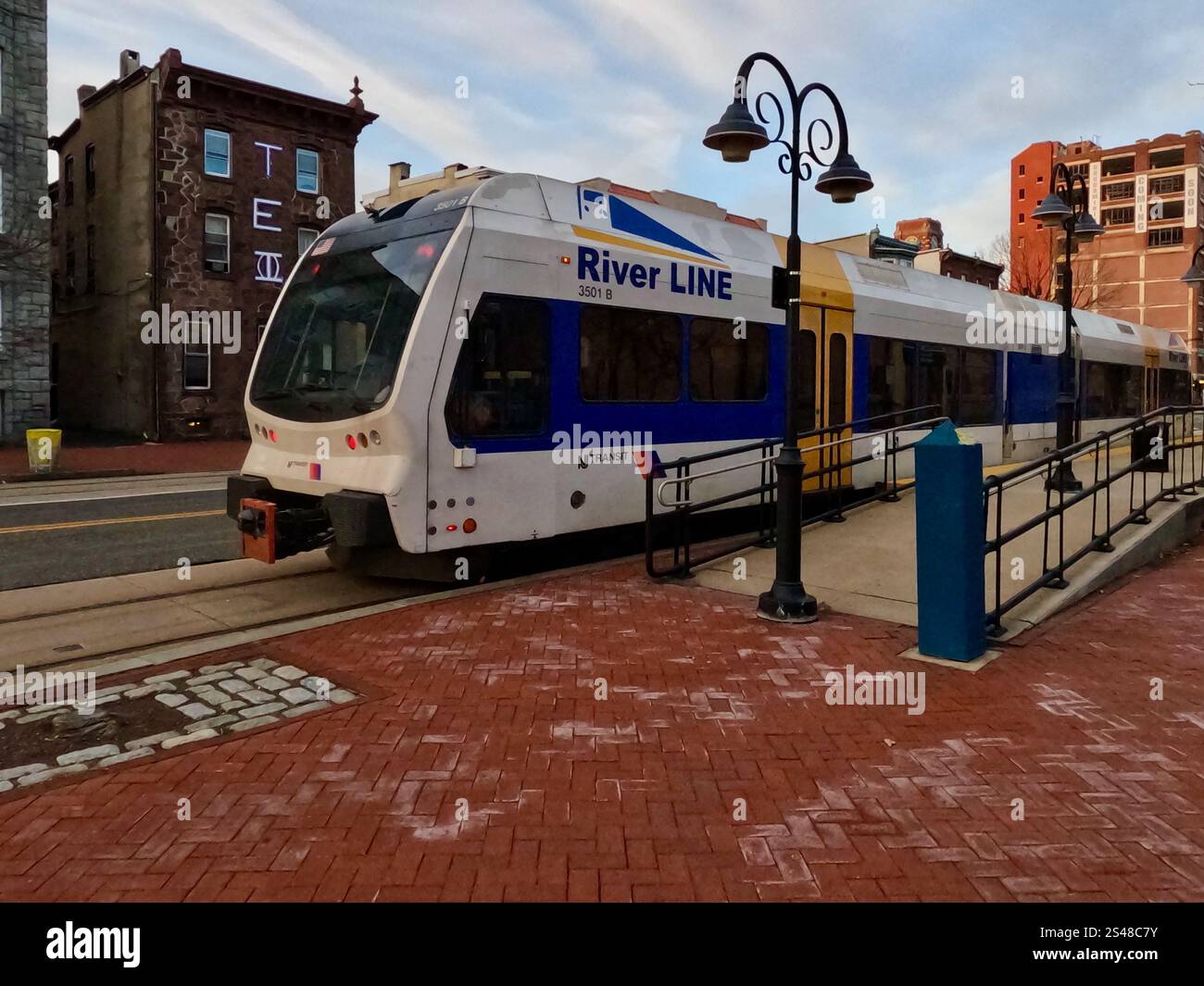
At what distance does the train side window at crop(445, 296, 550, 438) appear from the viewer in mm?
7344

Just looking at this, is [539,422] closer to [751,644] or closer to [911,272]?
[751,644]

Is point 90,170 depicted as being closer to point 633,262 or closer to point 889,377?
point 633,262

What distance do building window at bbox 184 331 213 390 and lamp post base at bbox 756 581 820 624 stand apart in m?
27.1

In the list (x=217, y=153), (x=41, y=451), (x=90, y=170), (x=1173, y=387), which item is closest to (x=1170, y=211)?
(x=1173, y=387)

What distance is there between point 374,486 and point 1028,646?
503 cm

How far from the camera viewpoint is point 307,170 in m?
32.2

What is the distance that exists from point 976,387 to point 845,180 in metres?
8.44

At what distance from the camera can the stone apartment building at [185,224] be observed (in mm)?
28859

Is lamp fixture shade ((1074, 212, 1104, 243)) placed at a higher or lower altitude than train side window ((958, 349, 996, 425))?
higher

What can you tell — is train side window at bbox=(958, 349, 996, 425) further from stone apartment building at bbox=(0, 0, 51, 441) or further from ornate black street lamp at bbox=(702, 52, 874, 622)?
stone apartment building at bbox=(0, 0, 51, 441)

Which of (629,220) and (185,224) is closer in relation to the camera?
(629,220)

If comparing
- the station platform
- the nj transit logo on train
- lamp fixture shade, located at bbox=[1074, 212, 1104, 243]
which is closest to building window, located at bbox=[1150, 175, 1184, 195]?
lamp fixture shade, located at bbox=[1074, 212, 1104, 243]

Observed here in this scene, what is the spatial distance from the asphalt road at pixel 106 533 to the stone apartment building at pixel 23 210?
37.3ft

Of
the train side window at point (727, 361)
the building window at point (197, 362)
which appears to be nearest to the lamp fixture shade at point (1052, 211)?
the train side window at point (727, 361)
